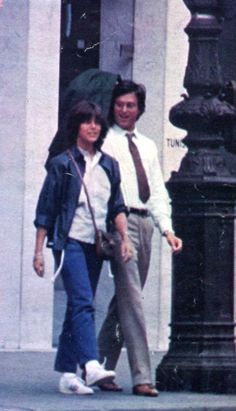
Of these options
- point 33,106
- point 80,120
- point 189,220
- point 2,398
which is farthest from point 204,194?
point 33,106

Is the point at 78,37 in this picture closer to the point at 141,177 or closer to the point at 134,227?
the point at 141,177

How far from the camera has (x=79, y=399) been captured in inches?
492

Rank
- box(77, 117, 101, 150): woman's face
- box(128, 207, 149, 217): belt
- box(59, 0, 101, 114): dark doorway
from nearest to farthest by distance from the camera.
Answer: box(77, 117, 101, 150): woman's face
box(128, 207, 149, 217): belt
box(59, 0, 101, 114): dark doorway

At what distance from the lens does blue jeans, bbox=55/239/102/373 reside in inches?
488

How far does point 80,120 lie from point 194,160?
0.94m

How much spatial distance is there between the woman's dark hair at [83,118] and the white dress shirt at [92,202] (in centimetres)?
12

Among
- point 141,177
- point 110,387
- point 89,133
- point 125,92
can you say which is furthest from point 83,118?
point 110,387

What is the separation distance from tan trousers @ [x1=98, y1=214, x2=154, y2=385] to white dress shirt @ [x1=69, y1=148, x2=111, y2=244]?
0.81ft

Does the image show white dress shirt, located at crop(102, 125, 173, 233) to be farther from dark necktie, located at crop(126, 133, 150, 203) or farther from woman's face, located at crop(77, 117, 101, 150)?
woman's face, located at crop(77, 117, 101, 150)

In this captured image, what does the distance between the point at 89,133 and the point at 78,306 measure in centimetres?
111

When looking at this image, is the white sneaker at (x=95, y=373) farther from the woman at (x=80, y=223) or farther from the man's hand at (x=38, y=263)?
the man's hand at (x=38, y=263)

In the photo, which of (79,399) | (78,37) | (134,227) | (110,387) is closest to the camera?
(79,399)

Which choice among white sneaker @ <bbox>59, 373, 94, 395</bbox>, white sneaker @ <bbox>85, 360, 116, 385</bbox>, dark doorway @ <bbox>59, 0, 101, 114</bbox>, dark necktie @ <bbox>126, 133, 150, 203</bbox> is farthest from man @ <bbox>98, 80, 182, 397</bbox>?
dark doorway @ <bbox>59, 0, 101, 114</bbox>

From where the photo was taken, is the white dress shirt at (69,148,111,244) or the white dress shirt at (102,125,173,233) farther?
the white dress shirt at (102,125,173,233)
